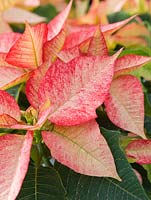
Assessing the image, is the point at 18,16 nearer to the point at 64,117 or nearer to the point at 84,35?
the point at 84,35

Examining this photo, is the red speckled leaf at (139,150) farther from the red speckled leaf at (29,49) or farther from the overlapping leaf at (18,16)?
the overlapping leaf at (18,16)

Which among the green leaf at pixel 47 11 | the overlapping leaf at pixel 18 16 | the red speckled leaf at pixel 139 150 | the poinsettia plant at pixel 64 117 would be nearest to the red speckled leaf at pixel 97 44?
the poinsettia plant at pixel 64 117

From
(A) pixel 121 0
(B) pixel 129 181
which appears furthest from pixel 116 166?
(A) pixel 121 0

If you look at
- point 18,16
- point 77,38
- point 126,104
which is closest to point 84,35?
point 77,38

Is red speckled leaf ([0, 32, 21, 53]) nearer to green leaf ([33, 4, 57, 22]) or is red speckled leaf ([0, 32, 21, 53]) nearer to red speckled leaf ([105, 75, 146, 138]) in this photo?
red speckled leaf ([105, 75, 146, 138])

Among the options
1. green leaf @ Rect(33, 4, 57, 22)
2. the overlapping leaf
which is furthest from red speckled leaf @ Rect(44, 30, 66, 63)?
green leaf @ Rect(33, 4, 57, 22)
